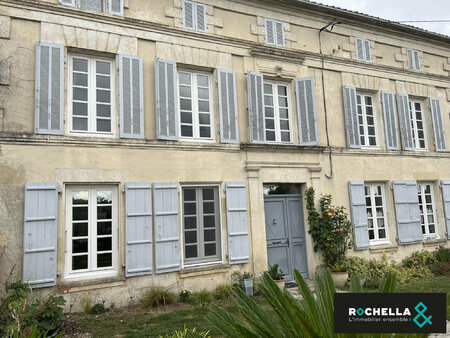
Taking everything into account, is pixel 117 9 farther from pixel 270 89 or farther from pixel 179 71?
pixel 270 89

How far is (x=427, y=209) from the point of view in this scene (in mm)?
9984

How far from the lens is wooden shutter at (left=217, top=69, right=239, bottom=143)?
24.5ft

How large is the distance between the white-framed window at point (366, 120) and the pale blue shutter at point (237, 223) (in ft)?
13.4

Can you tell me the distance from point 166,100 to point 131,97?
70 cm

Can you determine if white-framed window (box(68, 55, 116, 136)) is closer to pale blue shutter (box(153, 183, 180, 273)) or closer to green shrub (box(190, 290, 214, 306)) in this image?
pale blue shutter (box(153, 183, 180, 273))

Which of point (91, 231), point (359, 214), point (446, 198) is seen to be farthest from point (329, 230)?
point (91, 231)

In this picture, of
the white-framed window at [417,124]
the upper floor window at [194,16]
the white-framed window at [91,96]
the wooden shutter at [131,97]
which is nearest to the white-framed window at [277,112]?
the upper floor window at [194,16]

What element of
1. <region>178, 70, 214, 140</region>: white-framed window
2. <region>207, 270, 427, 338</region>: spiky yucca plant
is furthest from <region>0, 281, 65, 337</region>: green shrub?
<region>178, 70, 214, 140</region>: white-framed window

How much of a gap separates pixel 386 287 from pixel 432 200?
10.2m

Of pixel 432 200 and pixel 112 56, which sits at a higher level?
pixel 112 56

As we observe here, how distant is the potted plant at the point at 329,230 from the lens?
7.81 m

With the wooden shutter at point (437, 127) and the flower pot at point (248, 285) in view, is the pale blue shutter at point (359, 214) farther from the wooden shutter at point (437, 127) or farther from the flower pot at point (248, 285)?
the wooden shutter at point (437, 127)

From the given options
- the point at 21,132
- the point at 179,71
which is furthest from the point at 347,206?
the point at 21,132

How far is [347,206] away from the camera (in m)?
8.58
